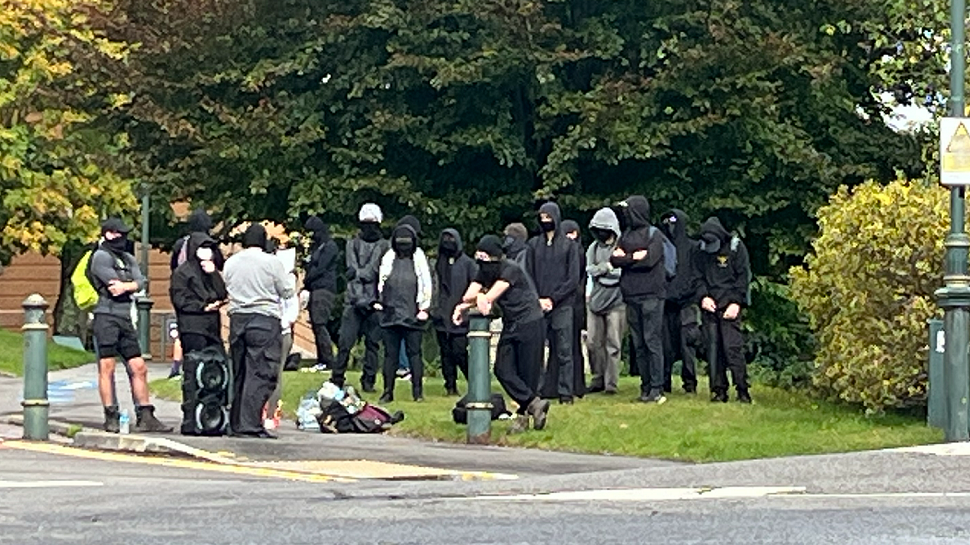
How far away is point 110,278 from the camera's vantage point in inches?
623

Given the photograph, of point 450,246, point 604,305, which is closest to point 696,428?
point 604,305

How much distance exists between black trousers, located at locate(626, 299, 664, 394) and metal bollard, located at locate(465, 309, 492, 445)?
2648 millimetres

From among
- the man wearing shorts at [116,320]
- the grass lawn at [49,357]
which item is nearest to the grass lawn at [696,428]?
the man wearing shorts at [116,320]

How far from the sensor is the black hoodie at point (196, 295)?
15945 mm

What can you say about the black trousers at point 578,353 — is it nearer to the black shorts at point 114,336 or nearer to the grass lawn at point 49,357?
the black shorts at point 114,336

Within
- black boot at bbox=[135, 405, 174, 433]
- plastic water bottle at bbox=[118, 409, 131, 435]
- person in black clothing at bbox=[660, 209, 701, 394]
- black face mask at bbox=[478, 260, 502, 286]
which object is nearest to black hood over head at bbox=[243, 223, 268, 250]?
black boot at bbox=[135, 405, 174, 433]

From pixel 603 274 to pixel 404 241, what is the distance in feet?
6.26

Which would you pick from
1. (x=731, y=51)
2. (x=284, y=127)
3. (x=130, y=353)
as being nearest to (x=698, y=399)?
(x=130, y=353)

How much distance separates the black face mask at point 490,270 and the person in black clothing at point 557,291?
4.51ft

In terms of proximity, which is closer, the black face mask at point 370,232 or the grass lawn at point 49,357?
the black face mask at point 370,232

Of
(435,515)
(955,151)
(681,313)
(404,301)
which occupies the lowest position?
(435,515)

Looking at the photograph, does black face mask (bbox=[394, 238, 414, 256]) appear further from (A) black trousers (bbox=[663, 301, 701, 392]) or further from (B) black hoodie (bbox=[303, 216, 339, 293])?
(A) black trousers (bbox=[663, 301, 701, 392])

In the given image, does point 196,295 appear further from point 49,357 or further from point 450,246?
point 49,357

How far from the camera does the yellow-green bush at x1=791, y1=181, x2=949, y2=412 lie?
1656 cm
